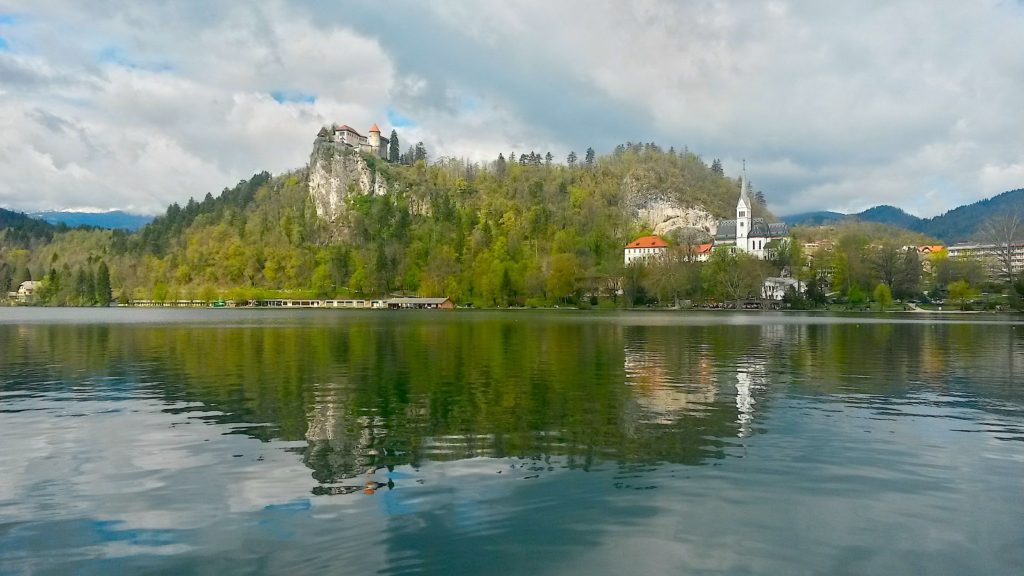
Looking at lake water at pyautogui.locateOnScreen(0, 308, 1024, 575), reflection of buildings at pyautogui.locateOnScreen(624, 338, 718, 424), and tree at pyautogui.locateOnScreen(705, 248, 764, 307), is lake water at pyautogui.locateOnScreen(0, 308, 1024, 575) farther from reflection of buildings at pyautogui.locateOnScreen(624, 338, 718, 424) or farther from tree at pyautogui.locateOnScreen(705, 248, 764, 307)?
tree at pyautogui.locateOnScreen(705, 248, 764, 307)

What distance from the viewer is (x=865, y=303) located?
152875mm

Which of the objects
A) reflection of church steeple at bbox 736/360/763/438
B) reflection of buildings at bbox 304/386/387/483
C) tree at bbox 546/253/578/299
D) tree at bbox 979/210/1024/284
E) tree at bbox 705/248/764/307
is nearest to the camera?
reflection of buildings at bbox 304/386/387/483

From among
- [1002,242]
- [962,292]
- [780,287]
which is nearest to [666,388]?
[962,292]

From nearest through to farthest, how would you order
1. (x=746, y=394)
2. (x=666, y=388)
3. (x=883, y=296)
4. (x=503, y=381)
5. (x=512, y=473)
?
(x=512, y=473) < (x=746, y=394) < (x=666, y=388) < (x=503, y=381) < (x=883, y=296)

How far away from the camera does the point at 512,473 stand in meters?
16.3

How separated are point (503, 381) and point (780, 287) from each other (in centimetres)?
15095

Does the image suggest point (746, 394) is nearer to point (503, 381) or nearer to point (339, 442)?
point (503, 381)

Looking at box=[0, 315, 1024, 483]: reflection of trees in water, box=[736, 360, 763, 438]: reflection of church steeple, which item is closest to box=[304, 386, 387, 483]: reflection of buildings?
box=[0, 315, 1024, 483]: reflection of trees in water

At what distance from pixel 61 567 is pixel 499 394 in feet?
60.4

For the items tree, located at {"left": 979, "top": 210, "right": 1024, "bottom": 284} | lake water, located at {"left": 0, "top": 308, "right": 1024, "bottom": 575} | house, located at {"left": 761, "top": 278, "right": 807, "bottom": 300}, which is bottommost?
lake water, located at {"left": 0, "top": 308, "right": 1024, "bottom": 575}

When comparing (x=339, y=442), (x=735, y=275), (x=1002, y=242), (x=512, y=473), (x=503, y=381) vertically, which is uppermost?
(x=1002, y=242)

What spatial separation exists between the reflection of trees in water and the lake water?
0.19 metres

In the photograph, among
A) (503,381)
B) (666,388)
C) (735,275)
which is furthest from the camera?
(735,275)

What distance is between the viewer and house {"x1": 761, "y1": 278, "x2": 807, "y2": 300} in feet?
539
